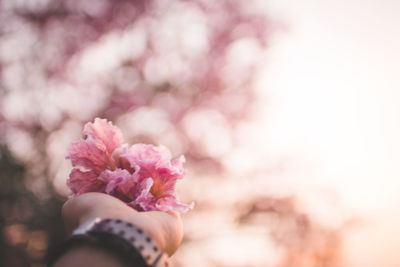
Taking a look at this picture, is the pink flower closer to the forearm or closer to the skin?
the skin

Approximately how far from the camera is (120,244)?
0.93m

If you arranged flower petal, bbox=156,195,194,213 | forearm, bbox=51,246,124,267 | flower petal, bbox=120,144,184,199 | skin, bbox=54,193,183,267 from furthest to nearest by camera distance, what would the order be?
flower petal, bbox=120,144,184,199, flower petal, bbox=156,195,194,213, skin, bbox=54,193,183,267, forearm, bbox=51,246,124,267

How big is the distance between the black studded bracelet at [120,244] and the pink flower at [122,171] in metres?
0.55

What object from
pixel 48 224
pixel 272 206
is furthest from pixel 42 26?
pixel 272 206

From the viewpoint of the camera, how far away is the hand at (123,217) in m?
1.11

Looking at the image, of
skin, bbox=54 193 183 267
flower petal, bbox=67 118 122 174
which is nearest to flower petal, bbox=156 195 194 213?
skin, bbox=54 193 183 267

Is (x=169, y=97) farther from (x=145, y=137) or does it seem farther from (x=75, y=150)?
(x=75, y=150)

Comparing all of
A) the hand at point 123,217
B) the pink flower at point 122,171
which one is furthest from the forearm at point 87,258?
the pink flower at point 122,171

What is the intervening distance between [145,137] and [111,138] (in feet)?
18.6

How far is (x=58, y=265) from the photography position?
2.98ft

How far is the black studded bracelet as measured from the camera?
0.92 m

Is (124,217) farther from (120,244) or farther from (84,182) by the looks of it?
(84,182)

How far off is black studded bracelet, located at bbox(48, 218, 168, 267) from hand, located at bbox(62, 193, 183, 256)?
114 millimetres

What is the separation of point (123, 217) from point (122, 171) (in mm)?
466
